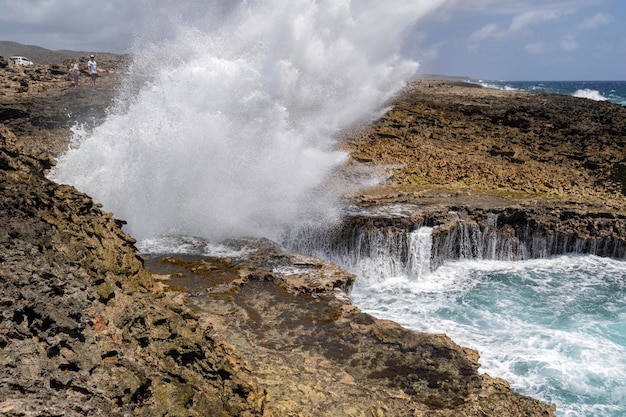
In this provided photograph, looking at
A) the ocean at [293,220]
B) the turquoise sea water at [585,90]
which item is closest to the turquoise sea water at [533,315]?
the ocean at [293,220]

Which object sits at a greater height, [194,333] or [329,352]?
[194,333]

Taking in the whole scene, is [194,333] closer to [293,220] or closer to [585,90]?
[293,220]

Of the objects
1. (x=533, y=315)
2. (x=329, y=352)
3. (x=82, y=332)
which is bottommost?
(x=533, y=315)

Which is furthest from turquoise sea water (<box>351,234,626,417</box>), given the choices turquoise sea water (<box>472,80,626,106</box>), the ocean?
turquoise sea water (<box>472,80,626,106</box>)

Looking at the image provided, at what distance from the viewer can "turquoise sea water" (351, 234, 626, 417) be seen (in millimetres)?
6469

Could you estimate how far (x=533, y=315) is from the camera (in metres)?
Answer: 8.48

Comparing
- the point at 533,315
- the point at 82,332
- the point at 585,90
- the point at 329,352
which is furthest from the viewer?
the point at 585,90

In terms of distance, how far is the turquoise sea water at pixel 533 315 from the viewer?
21.2 feet

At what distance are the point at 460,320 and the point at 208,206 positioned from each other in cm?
531

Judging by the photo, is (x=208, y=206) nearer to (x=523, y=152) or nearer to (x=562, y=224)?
(x=562, y=224)

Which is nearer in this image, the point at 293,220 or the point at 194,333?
the point at 194,333

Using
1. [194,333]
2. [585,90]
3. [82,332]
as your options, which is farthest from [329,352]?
[585,90]

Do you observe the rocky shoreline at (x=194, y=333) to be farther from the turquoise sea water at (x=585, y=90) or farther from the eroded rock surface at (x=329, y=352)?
the turquoise sea water at (x=585, y=90)

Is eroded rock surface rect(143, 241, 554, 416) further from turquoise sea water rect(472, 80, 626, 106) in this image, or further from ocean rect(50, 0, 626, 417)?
turquoise sea water rect(472, 80, 626, 106)
